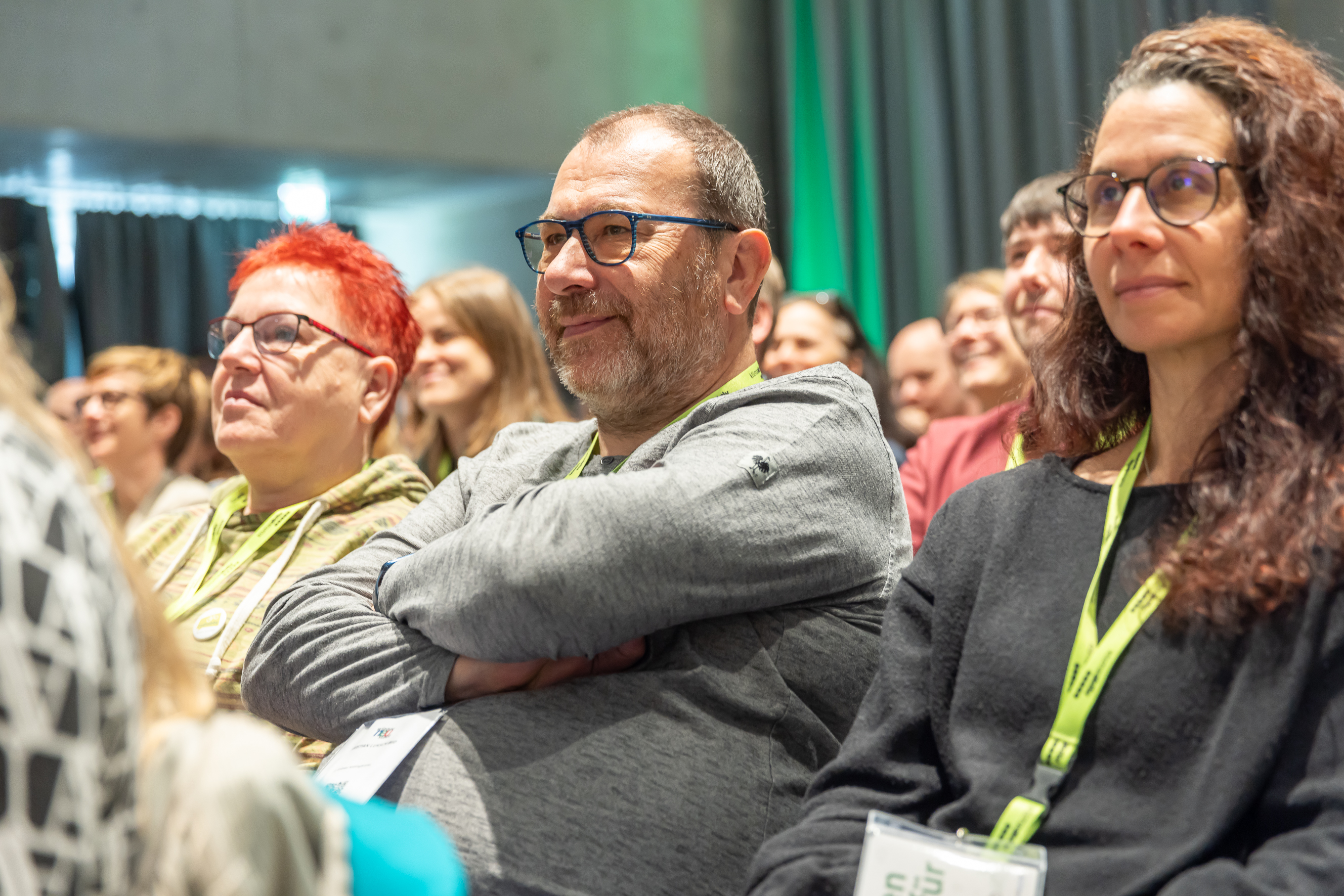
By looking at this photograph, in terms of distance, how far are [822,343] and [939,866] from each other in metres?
2.80

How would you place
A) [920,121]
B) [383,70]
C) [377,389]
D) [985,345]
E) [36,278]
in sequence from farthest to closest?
[36,278], [383,70], [920,121], [985,345], [377,389]

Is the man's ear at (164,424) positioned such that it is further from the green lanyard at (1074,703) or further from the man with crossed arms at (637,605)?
the green lanyard at (1074,703)

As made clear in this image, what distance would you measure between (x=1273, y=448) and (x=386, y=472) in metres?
1.63

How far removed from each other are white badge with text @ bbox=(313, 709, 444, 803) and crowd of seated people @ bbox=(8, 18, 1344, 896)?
1 cm

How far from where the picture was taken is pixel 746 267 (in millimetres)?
1953

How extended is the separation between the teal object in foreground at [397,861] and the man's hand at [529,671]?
668 mm

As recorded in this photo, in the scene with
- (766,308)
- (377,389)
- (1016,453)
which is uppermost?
(766,308)

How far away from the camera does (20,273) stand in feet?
A: 22.0

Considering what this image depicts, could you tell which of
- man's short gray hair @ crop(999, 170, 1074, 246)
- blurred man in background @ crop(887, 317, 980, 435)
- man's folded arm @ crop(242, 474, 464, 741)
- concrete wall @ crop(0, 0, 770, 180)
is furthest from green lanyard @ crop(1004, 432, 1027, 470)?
concrete wall @ crop(0, 0, 770, 180)

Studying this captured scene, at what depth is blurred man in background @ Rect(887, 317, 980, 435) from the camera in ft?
14.1

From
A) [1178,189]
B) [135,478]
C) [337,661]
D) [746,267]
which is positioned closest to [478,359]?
[135,478]

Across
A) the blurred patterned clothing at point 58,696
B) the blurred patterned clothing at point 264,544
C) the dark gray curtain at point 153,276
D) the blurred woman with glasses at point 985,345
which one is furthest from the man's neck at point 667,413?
the dark gray curtain at point 153,276

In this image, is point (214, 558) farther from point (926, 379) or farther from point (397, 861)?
point (926, 379)

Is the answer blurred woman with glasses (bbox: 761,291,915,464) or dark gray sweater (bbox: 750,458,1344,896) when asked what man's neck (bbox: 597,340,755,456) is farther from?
blurred woman with glasses (bbox: 761,291,915,464)
